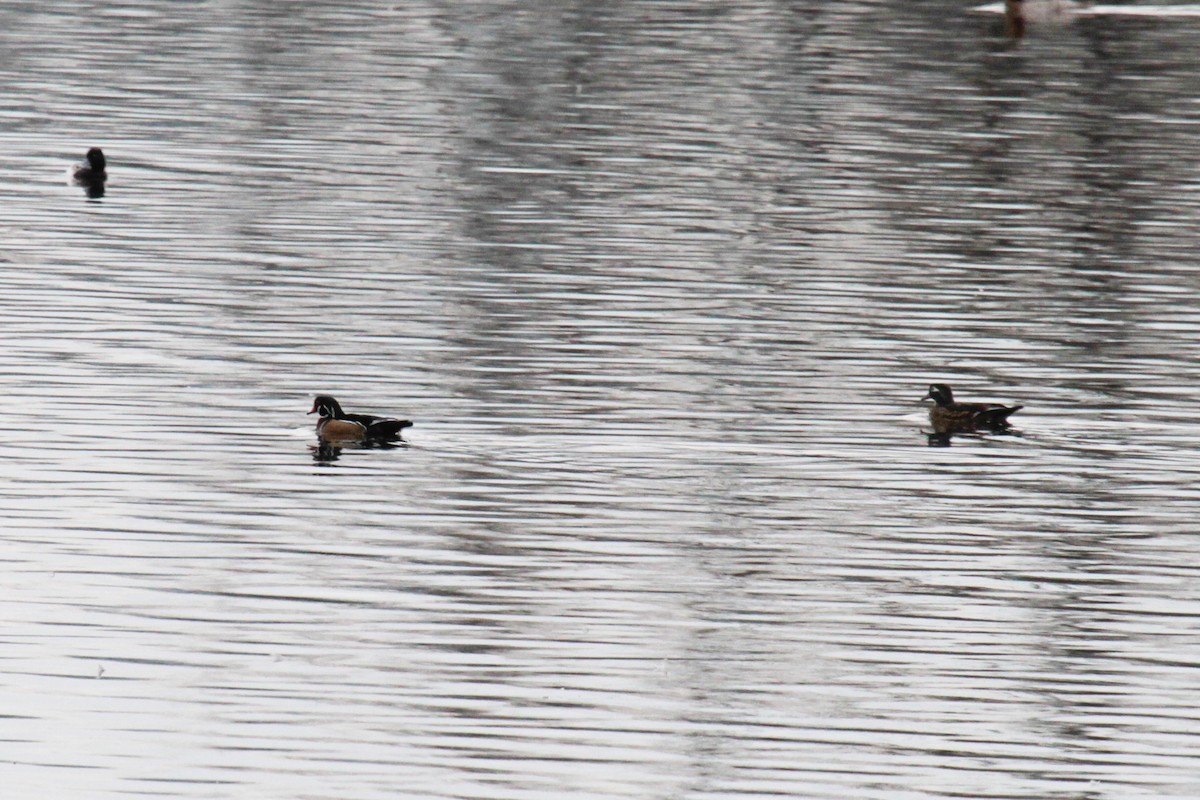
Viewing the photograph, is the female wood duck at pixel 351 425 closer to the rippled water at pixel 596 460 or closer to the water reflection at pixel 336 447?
the water reflection at pixel 336 447

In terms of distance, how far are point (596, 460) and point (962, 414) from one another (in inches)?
148

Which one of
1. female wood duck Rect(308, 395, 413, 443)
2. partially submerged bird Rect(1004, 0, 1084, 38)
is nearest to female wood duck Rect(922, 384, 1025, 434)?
female wood duck Rect(308, 395, 413, 443)

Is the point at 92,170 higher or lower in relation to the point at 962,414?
lower

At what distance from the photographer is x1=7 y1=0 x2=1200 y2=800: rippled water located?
47.1 ft

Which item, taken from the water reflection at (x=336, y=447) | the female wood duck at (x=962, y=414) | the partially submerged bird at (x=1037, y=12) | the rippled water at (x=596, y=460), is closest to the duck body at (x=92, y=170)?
the rippled water at (x=596, y=460)

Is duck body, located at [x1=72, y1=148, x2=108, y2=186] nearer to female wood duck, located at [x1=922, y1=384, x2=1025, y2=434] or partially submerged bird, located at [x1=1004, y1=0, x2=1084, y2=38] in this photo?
female wood duck, located at [x1=922, y1=384, x2=1025, y2=434]

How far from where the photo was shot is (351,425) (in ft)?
70.7

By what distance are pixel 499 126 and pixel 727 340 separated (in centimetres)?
2021

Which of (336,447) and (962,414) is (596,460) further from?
(962,414)

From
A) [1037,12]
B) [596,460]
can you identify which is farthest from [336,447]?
[1037,12]

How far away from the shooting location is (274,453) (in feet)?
70.6

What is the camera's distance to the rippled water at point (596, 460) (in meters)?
14.4

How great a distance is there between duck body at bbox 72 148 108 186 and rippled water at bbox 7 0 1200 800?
1.57 feet

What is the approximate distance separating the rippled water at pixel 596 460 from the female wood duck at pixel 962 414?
34cm
